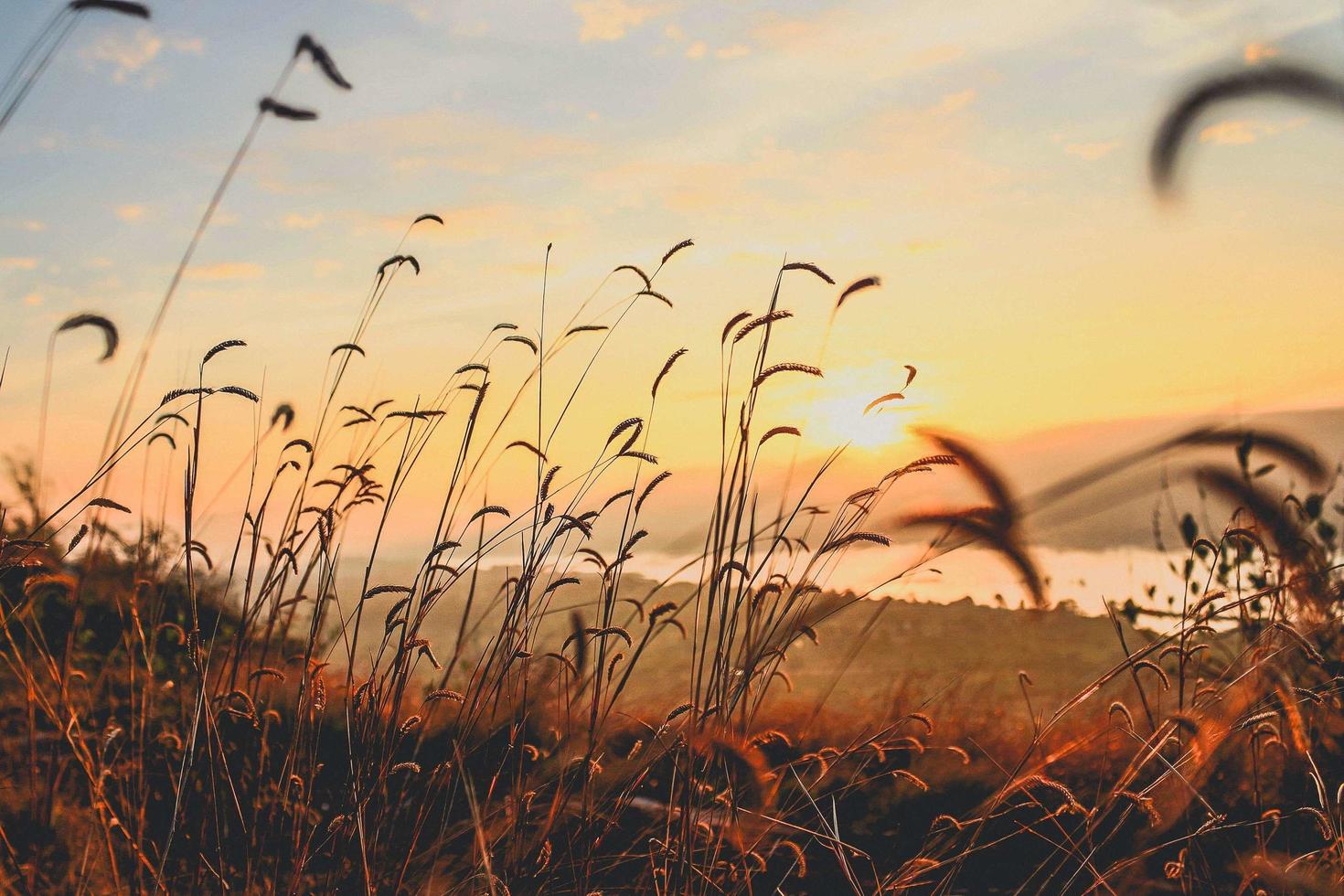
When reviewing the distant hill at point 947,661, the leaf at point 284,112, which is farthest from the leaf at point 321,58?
the distant hill at point 947,661

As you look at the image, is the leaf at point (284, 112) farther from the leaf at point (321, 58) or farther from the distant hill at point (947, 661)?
the distant hill at point (947, 661)

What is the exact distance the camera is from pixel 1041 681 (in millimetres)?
3834

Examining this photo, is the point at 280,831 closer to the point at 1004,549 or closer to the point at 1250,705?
the point at 1004,549

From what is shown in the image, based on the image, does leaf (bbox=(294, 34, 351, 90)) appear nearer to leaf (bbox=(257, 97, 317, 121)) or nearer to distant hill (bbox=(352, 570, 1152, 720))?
leaf (bbox=(257, 97, 317, 121))

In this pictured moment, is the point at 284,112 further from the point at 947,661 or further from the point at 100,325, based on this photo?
the point at 947,661

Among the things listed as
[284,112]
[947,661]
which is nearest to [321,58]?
[284,112]

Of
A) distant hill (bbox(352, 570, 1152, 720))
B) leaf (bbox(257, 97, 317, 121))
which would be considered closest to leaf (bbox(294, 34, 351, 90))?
leaf (bbox(257, 97, 317, 121))

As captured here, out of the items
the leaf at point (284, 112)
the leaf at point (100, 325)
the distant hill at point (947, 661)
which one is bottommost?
the distant hill at point (947, 661)

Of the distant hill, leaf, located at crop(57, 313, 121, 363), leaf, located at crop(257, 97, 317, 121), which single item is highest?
leaf, located at crop(257, 97, 317, 121)

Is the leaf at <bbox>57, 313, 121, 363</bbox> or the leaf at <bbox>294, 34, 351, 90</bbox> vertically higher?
the leaf at <bbox>294, 34, 351, 90</bbox>

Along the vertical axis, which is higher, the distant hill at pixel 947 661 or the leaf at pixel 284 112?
the leaf at pixel 284 112

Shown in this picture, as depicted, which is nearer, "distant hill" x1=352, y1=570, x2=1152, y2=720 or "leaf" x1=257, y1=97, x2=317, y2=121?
"leaf" x1=257, y1=97, x2=317, y2=121

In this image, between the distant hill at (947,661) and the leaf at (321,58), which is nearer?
the leaf at (321,58)

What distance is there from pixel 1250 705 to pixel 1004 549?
84cm
